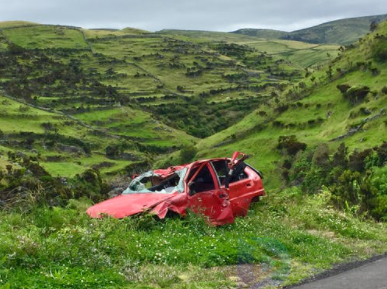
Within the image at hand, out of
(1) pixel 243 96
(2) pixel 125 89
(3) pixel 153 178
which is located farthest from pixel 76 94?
(3) pixel 153 178

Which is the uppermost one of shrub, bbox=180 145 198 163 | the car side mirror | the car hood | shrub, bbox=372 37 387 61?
shrub, bbox=372 37 387 61

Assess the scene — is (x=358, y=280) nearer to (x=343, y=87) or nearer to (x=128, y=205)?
(x=128, y=205)

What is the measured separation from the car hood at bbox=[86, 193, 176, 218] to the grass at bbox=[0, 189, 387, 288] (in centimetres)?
45

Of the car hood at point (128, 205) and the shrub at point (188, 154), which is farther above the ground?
the car hood at point (128, 205)

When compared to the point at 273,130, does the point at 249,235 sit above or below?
above

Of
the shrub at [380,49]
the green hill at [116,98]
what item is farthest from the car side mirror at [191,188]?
the shrub at [380,49]

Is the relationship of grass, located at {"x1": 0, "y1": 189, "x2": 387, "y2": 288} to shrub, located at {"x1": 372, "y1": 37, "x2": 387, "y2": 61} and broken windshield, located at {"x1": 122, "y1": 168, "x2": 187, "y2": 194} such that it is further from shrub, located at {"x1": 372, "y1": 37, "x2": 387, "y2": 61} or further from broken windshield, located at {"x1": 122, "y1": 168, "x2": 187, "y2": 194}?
shrub, located at {"x1": 372, "y1": 37, "x2": 387, "y2": 61}

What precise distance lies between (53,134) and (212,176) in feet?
307

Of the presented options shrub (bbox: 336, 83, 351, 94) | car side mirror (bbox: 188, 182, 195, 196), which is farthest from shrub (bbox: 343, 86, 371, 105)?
car side mirror (bbox: 188, 182, 195, 196)

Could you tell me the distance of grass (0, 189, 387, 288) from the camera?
741 centimetres

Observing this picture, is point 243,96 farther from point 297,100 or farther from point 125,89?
point 297,100

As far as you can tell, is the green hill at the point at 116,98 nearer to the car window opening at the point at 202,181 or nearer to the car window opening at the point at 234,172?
the car window opening at the point at 234,172

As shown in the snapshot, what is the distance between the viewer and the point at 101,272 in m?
7.62

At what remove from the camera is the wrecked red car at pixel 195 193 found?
10.8m
